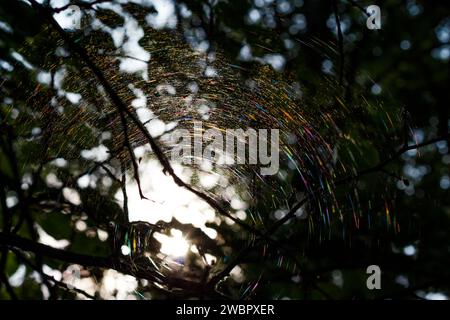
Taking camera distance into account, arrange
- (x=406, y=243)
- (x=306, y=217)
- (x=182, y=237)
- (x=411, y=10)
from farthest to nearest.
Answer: (x=411, y=10) → (x=406, y=243) → (x=306, y=217) → (x=182, y=237)

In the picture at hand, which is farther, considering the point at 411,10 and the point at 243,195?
the point at 411,10

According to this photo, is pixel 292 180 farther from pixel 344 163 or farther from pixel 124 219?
pixel 124 219

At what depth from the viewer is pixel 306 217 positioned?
1.57 metres

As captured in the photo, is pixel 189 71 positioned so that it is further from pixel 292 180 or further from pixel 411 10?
pixel 411 10

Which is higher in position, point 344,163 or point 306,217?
point 344,163

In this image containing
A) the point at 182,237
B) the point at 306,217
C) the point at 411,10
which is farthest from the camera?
the point at 411,10

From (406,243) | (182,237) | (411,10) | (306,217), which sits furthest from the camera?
(411,10)

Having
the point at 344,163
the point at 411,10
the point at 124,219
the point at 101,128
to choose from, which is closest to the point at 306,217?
the point at 344,163

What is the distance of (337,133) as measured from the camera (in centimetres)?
160

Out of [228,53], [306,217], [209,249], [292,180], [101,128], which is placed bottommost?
[209,249]

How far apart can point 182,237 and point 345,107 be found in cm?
76

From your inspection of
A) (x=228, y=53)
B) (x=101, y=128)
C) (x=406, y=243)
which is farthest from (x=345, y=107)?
(x=406, y=243)

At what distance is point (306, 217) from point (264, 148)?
0.99 ft

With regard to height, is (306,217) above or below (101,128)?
below
